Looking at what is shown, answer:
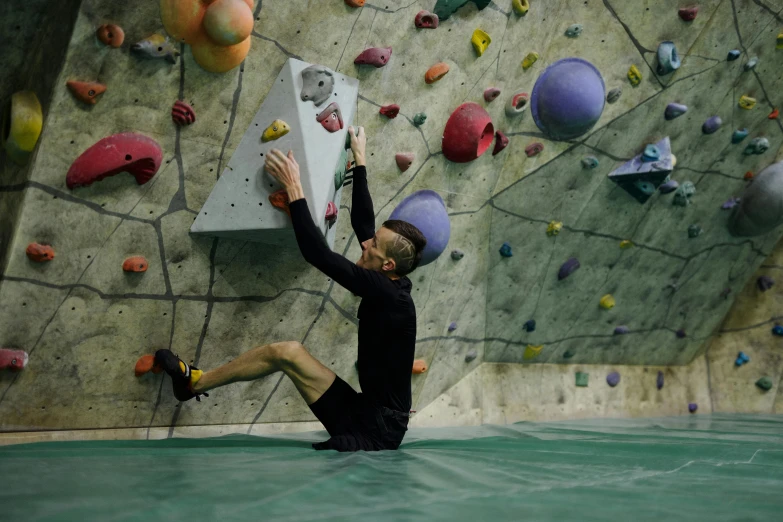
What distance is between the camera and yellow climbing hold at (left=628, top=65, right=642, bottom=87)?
3.62 metres

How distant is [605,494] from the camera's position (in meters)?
1.93

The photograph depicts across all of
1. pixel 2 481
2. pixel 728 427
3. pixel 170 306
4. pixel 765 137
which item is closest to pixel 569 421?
pixel 728 427

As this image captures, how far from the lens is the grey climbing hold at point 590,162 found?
3.79 metres

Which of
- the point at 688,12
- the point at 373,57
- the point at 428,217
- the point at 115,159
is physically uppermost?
the point at 688,12

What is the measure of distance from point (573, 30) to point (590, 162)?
66cm

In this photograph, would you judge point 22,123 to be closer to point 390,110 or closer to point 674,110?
point 390,110

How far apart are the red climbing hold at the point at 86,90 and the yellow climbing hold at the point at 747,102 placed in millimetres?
3118

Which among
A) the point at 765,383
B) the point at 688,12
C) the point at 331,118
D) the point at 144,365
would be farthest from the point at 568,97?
the point at 765,383

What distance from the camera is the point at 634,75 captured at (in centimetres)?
363

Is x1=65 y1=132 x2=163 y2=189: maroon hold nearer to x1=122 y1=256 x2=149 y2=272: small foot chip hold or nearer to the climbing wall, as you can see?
the climbing wall

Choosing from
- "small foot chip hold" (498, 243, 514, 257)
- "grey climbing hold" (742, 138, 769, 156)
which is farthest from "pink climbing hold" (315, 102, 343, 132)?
"grey climbing hold" (742, 138, 769, 156)

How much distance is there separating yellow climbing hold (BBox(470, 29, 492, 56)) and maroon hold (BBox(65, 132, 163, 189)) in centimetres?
130

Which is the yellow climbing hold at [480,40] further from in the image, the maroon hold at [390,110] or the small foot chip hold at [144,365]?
the small foot chip hold at [144,365]

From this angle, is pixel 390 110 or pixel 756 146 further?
pixel 756 146
